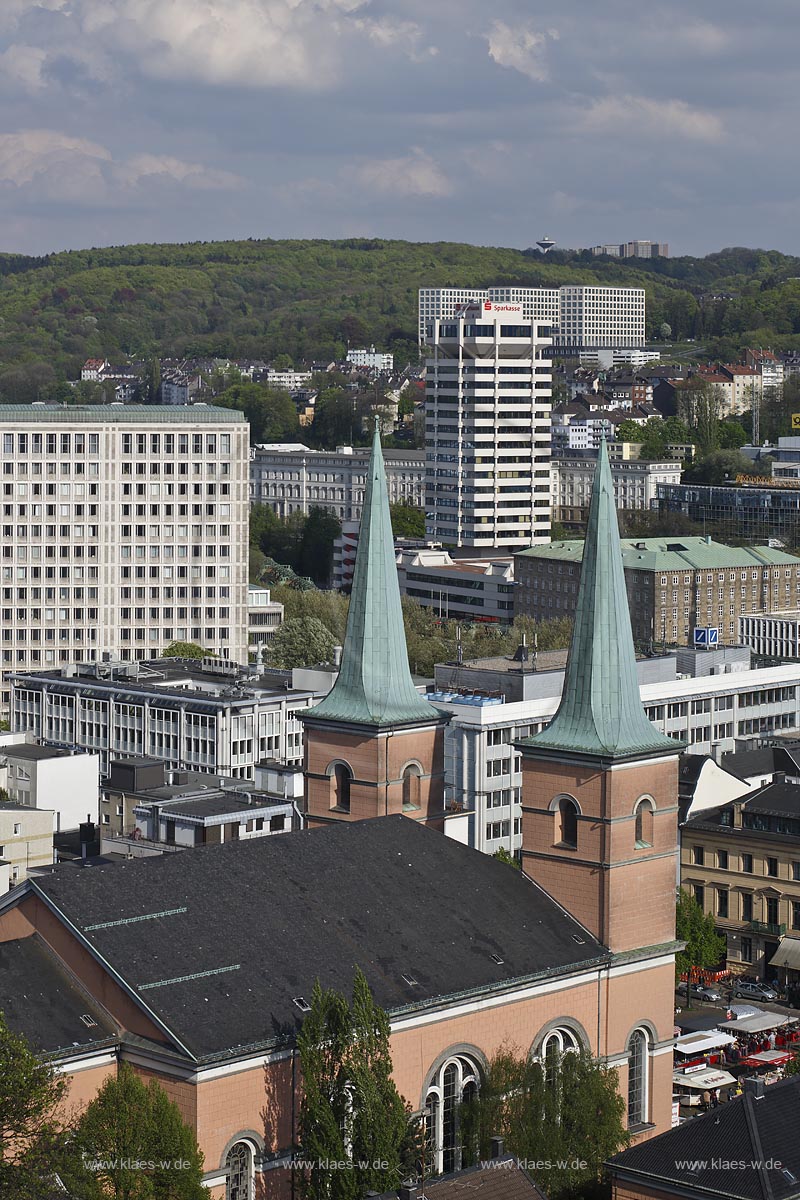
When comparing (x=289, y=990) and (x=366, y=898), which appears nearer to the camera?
(x=289, y=990)

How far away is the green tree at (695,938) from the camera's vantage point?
3442 inches

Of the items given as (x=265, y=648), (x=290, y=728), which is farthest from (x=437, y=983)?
(x=265, y=648)

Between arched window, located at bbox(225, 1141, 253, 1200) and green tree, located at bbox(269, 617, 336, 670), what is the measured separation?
111 meters

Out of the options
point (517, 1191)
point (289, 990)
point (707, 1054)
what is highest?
point (289, 990)

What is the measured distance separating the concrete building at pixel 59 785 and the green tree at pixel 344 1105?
56.3 metres

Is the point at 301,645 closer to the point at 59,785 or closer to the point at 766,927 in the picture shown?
the point at 59,785

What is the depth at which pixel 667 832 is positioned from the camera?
200ft

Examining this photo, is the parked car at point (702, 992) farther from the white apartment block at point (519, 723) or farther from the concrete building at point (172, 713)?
the concrete building at point (172, 713)

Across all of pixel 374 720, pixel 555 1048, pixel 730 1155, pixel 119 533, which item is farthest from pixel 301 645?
pixel 730 1155

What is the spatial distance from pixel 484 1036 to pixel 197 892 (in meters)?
8.35

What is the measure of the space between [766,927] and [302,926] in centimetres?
4299

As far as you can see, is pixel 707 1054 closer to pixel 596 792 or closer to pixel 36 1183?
pixel 596 792

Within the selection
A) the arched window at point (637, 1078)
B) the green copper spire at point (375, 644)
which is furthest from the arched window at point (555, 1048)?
the green copper spire at point (375, 644)

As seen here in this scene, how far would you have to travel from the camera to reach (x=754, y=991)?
293 ft
